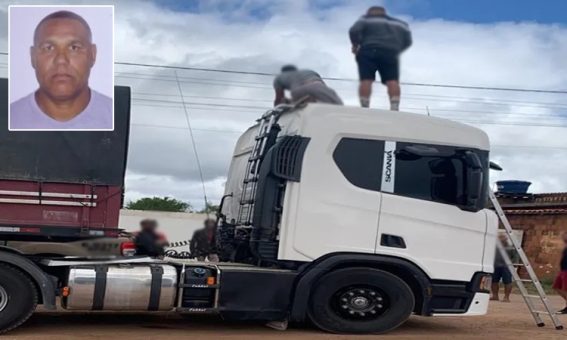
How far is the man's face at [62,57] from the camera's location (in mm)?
6547

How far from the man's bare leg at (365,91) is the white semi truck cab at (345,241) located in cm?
20

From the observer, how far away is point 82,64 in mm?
6762

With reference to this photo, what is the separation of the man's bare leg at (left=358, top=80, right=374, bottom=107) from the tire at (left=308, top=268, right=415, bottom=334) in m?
1.86

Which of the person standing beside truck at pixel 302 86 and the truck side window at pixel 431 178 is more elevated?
the person standing beside truck at pixel 302 86

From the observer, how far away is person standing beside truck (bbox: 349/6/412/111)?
733cm

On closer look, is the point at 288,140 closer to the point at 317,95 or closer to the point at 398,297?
the point at 317,95

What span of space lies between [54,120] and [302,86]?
2529 mm

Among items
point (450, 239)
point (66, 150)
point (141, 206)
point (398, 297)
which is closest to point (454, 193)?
point (450, 239)

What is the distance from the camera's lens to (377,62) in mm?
7539

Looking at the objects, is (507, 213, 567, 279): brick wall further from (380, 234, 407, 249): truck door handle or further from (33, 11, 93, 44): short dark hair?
(33, 11, 93, 44): short dark hair

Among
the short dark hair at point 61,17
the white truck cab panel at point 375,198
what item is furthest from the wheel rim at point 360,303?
the short dark hair at point 61,17

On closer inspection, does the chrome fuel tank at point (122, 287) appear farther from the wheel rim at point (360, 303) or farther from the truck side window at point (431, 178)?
the truck side window at point (431, 178)

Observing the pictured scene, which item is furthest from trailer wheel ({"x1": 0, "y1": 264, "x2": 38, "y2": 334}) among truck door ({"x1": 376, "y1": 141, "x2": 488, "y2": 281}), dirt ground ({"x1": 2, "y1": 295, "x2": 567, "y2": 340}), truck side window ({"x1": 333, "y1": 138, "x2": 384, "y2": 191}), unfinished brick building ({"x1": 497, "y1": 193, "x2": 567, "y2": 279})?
unfinished brick building ({"x1": 497, "y1": 193, "x2": 567, "y2": 279})

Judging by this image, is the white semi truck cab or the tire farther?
the tire
